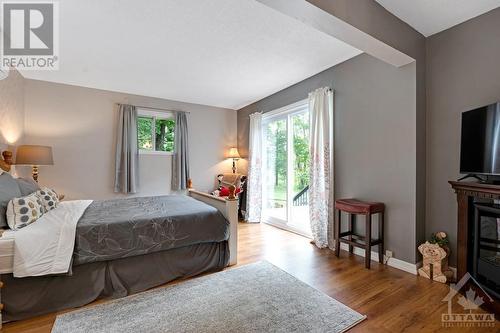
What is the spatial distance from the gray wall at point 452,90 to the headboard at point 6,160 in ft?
16.0

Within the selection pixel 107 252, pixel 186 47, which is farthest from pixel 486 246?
pixel 186 47

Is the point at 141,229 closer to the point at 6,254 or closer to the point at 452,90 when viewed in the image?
the point at 6,254

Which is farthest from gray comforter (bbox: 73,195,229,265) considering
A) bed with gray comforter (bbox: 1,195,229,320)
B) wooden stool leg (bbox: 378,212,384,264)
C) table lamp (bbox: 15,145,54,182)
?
wooden stool leg (bbox: 378,212,384,264)

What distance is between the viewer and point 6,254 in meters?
1.67

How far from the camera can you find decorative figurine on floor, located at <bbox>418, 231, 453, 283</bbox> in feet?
7.63

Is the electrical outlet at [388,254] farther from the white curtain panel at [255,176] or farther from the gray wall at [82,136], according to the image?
the gray wall at [82,136]

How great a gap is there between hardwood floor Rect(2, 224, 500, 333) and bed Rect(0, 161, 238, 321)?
0.21 m

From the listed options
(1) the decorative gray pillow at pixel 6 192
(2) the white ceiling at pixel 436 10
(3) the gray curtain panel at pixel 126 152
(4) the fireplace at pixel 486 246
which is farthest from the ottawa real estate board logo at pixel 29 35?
(4) the fireplace at pixel 486 246

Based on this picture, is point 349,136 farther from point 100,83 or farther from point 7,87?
point 7,87

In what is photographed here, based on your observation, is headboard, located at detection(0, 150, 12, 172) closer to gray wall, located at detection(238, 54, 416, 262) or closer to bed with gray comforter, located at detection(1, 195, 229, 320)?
bed with gray comforter, located at detection(1, 195, 229, 320)

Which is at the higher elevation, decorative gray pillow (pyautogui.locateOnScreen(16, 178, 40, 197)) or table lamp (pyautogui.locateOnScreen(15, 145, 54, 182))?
table lamp (pyautogui.locateOnScreen(15, 145, 54, 182))

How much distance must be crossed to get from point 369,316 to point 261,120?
363 cm

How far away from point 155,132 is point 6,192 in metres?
2.84

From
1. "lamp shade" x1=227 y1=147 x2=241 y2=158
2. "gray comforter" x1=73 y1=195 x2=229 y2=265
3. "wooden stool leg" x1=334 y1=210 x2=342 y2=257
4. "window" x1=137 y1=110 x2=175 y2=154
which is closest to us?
"gray comforter" x1=73 y1=195 x2=229 y2=265
